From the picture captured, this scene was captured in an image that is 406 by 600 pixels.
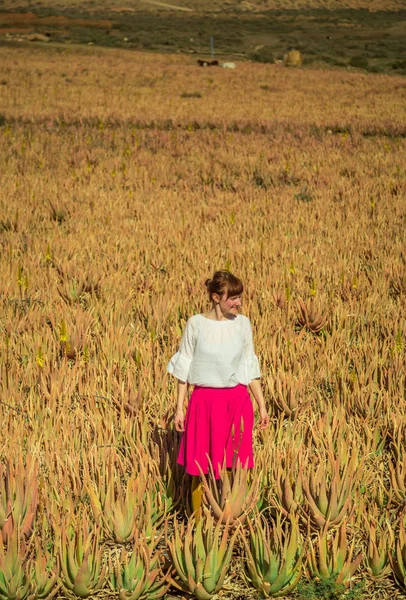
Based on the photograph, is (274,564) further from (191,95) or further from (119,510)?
(191,95)

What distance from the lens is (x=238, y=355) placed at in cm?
302

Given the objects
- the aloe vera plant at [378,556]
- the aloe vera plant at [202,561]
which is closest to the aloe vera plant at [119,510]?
the aloe vera plant at [202,561]

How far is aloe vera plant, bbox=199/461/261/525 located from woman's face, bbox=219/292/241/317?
58 cm

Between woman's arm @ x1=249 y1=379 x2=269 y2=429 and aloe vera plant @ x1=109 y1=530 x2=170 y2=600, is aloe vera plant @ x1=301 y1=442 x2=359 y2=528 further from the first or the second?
aloe vera plant @ x1=109 y1=530 x2=170 y2=600

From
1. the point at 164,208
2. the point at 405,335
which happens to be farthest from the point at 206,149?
the point at 405,335

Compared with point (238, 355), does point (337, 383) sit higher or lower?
lower

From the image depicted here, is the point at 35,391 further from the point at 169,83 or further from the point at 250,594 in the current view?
the point at 169,83

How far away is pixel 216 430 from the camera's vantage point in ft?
9.62

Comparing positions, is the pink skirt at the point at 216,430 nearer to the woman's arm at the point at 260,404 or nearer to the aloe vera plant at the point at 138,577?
the woman's arm at the point at 260,404

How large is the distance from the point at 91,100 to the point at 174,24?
208ft

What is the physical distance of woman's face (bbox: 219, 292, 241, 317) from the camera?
293cm

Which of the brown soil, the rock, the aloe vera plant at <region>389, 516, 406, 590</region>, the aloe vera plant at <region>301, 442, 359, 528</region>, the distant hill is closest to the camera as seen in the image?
the aloe vera plant at <region>389, 516, 406, 590</region>

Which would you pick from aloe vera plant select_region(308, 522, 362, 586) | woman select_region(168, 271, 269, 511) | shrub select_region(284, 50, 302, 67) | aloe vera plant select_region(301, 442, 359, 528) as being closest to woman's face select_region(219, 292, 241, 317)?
woman select_region(168, 271, 269, 511)

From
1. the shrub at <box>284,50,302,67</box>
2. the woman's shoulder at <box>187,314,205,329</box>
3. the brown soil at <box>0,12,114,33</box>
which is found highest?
the brown soil at <box>0,12,114,33</box>
